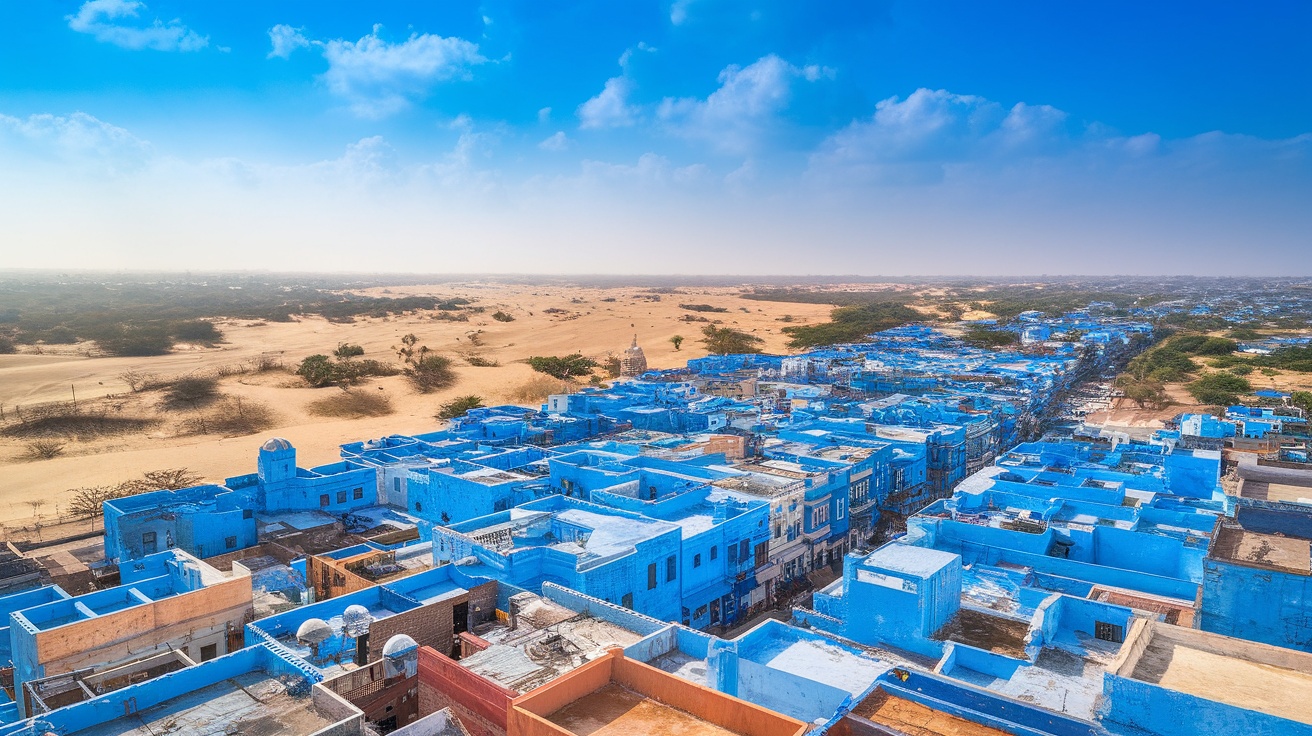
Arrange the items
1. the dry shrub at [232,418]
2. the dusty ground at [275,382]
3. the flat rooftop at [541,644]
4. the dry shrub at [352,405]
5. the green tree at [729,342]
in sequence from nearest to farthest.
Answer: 1. the flat rooftop at [541,644]
2. the dusty ground at [275,382]
3. the dry shrub at [232,418]
4. the dry shrub at [352,405]
5. the green tree at [729,342]

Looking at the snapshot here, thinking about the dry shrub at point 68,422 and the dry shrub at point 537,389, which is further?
the dry shrub at point 537,389

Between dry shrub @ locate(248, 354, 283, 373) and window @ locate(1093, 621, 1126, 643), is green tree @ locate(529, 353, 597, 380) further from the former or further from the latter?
window @ locate(1093, 621, 1126, 643)

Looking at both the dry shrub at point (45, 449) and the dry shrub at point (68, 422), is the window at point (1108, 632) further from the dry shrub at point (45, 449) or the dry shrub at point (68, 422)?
the dry shrub at point (68, 422)

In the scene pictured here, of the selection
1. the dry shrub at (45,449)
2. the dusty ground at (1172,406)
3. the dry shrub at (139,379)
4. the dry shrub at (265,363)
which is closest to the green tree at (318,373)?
the dry shrub at (265,363)

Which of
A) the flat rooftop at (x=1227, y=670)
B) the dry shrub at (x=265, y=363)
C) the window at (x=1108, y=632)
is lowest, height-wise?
the dry shrub at (x=265, y=363)

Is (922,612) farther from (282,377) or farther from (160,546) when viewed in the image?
(282,377)

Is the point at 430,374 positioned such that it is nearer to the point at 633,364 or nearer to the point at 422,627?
the point at 633,364

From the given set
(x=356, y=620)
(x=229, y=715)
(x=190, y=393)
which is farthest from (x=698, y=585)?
(x=190, y=393)
